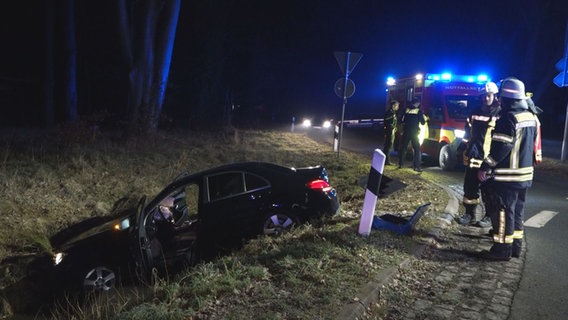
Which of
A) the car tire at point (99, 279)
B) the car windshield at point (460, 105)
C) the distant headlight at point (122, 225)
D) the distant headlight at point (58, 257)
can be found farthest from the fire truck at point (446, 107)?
the distant headlight at point (58, 257)

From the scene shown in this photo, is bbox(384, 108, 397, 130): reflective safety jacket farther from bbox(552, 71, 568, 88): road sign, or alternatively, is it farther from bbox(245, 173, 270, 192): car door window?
bbox(245, 173, 270, 192): car door window

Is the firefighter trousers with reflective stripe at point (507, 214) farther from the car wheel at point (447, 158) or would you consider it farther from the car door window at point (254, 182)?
the car wheel at point (447, 158)

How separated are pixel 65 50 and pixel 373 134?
53.3 ft

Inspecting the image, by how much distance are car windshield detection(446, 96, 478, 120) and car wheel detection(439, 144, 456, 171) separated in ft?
2.88

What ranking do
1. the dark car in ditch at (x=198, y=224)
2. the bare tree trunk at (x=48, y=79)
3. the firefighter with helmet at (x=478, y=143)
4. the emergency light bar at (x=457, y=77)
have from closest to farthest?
the dark car in ditch at (x=198, y=224), the firefighter with helmet at (x=478, y=143), the emergency light bar at (x=457, y=77), the bare tree trunk at (x=48, y=79)

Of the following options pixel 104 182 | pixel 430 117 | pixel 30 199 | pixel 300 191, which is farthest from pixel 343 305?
pixel 430 117

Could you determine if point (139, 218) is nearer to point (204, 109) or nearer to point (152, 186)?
point (152, 186)

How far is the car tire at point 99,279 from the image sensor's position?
542 centimetres

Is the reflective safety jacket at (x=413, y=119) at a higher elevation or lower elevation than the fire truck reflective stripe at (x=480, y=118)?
lower

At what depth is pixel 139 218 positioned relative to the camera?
5.53 m

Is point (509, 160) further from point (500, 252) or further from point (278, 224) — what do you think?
point (278, 224)

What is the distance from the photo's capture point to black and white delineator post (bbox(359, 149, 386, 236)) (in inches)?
221

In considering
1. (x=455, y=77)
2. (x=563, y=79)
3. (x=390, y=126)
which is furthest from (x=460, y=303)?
(x=563, y=79)

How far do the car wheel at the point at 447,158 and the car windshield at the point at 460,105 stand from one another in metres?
0.88
